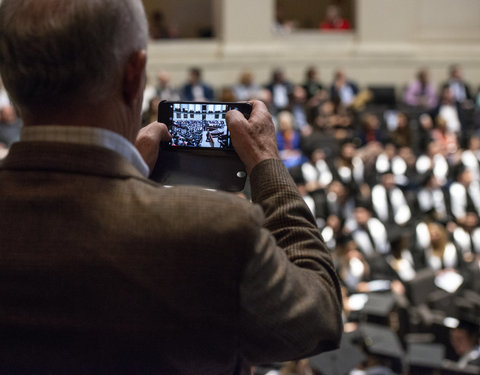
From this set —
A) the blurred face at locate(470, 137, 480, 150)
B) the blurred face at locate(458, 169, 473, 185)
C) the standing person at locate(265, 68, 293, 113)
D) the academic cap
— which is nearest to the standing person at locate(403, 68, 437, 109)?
the blurred face at locate(470, 137, 480, 150)

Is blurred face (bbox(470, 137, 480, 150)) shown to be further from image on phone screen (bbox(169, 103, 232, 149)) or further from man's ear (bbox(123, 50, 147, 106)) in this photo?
man's ear (bbox(123, 50, 147, 106))

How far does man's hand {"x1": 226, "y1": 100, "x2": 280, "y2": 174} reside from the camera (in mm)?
1284

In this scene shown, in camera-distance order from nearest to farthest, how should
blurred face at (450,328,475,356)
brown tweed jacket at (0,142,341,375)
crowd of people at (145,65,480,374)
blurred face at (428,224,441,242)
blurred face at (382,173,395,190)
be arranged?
brown tweed jacket at (0,142,341,375) → blurred face at (450,328,475,356) → crowd of people at (145,65,480,374) → blurred face at (428,224,441,242) → blurred face at (382,173,395,190)

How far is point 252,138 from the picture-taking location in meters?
1.30

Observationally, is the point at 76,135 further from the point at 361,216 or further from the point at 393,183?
the point at 393,183

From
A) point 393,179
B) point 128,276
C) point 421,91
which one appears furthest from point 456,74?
point 128,276

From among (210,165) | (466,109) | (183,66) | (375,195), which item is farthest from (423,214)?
(210,165)

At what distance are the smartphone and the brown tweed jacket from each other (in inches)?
12.3

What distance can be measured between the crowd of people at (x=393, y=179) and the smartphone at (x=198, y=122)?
7504 millimetres

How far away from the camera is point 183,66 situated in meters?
15.9

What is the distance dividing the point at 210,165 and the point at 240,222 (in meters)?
0.36

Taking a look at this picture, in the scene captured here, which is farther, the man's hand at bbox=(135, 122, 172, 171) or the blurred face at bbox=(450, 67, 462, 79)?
the blurred face at bbox=(450, 67, 462, 79)

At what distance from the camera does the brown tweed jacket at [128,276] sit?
1.03 meters

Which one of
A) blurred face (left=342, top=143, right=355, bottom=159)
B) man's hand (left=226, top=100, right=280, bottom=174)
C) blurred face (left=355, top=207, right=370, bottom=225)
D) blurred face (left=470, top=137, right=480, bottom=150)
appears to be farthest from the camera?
blurred face (left=470, top=137, right=480, bottom=150)
